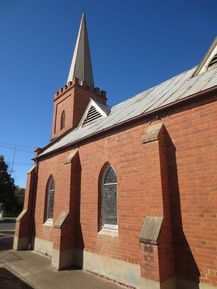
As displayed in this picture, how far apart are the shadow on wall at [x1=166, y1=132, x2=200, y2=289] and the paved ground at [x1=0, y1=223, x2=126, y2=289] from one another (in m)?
2.27

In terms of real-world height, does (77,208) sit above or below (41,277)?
above

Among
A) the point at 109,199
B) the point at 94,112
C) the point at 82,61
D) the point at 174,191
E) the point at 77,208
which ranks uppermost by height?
the point at 82,61

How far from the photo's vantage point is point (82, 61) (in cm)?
2172

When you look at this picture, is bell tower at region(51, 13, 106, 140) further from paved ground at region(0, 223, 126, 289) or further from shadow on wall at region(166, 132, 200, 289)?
shadow on wall at region(166, 132, 200, 289)

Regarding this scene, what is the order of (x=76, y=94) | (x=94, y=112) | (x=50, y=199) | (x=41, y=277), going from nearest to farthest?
(x=41, y=277)
(x=50, y=199)
(x=94, y=112)
(x=76, y=94)

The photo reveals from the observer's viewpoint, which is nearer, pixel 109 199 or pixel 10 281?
pixel 10 281

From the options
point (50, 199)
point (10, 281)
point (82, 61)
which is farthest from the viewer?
point (82, 61)

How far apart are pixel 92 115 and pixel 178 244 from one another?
31.6 ft

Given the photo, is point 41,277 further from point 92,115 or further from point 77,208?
point 92,115

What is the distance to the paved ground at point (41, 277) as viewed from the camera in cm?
755

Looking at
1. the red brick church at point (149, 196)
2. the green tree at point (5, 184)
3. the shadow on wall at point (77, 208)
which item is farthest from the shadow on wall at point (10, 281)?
the green tree at point (5, 184)

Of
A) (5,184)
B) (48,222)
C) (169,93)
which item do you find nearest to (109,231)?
(48,222)

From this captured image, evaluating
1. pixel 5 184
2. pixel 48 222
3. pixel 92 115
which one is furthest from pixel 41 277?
pixel 5 184

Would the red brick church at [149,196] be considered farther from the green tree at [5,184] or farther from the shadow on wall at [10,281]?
the green tree at [5,184]
